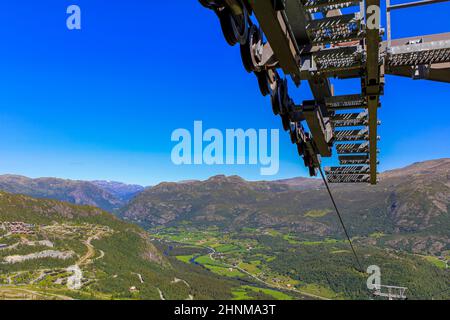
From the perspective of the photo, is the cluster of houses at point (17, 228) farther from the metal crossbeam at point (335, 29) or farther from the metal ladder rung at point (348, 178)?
the metal crossbeam at point (335, 29)

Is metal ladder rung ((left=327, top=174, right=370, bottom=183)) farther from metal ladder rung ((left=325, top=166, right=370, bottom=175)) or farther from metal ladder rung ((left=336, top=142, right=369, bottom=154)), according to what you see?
metal ladder rung ((left=336, top=142, right=369, bottom=154))

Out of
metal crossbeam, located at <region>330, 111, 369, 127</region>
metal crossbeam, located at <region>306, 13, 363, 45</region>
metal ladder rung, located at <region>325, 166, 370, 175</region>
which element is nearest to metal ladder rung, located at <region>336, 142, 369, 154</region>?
metal crossbeam, located at <region>330, 111, 369, 127</region>

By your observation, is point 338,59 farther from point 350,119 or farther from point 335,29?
point 350,119

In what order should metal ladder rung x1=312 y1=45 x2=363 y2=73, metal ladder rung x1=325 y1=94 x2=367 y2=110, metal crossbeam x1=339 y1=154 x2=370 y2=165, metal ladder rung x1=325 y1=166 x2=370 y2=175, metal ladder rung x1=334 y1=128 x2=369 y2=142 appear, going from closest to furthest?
metal ladder rung x1=312 y1=45 x2=363 y2=73 → metal ladder rung x1=325 y1=94 x2=367 y2=110 → metal ladder rung x1=334 y1=128 x2=369 y2=142 → metal crossbeam x1=339 y1=154 x2=370 y2=165 → metal ladder rung x1=325 y1=166 x2=370 y2=175
